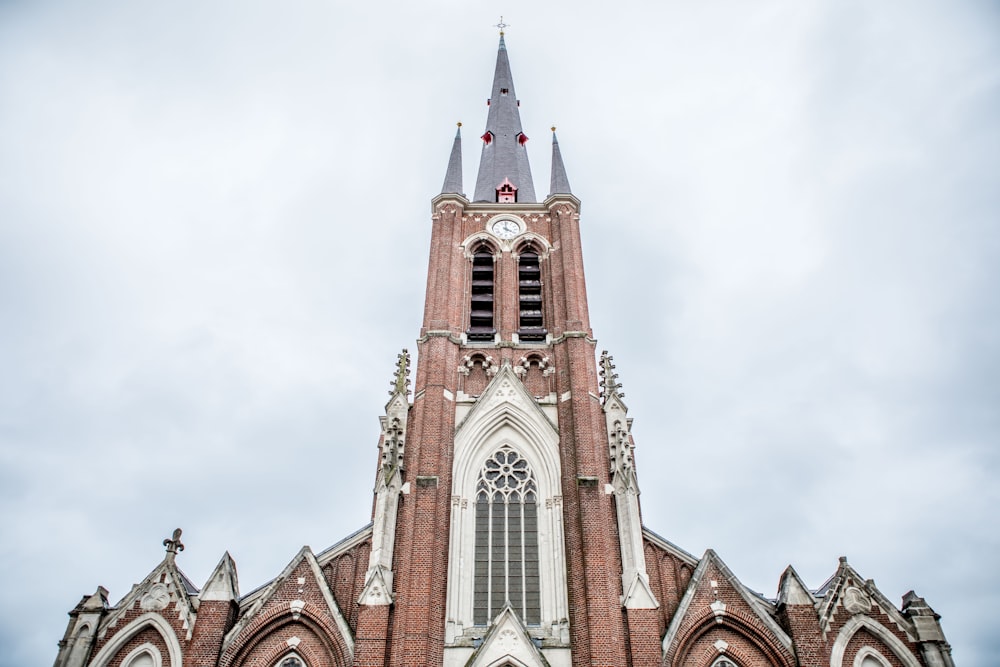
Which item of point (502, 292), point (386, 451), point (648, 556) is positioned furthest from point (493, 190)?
point (648, 556)

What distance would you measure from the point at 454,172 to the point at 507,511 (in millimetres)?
18534

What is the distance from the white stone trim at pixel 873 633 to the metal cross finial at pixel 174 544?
19276 millimetres

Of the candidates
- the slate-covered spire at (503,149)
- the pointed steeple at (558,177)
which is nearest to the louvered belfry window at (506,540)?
the pointed steeple at (558,177)

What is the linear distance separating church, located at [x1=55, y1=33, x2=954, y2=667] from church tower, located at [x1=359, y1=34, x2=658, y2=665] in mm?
57

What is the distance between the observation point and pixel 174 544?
925 inches

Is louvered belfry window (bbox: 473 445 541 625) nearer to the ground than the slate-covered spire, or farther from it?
nearer to the ground

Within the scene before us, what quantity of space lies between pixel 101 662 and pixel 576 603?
1326 centimetres

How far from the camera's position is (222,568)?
2258 centimetres

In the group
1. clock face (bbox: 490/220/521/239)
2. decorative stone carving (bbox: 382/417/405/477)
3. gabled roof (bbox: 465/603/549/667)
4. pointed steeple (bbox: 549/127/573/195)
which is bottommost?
gabled roof (bbox: 465/603/549/667)

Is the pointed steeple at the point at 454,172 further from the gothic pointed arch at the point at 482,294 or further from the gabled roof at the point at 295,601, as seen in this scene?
the gabled roof at the point at 295,601

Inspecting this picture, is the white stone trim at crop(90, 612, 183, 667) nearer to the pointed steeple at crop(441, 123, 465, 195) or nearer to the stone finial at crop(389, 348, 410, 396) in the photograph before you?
the stone finial at crop(389, 348, 410, 396)

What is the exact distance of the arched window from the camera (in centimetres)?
2990

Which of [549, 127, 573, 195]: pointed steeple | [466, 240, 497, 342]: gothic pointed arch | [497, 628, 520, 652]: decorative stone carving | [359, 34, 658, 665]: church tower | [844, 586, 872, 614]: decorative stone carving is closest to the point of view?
[497, 628, 520, 652]: decorative stone carving

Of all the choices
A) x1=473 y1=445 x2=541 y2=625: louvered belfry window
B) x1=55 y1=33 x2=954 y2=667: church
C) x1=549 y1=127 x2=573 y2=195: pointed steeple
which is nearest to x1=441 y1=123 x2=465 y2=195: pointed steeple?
x1=549 y1=127 x2=573 y2=195: pointed steeple
